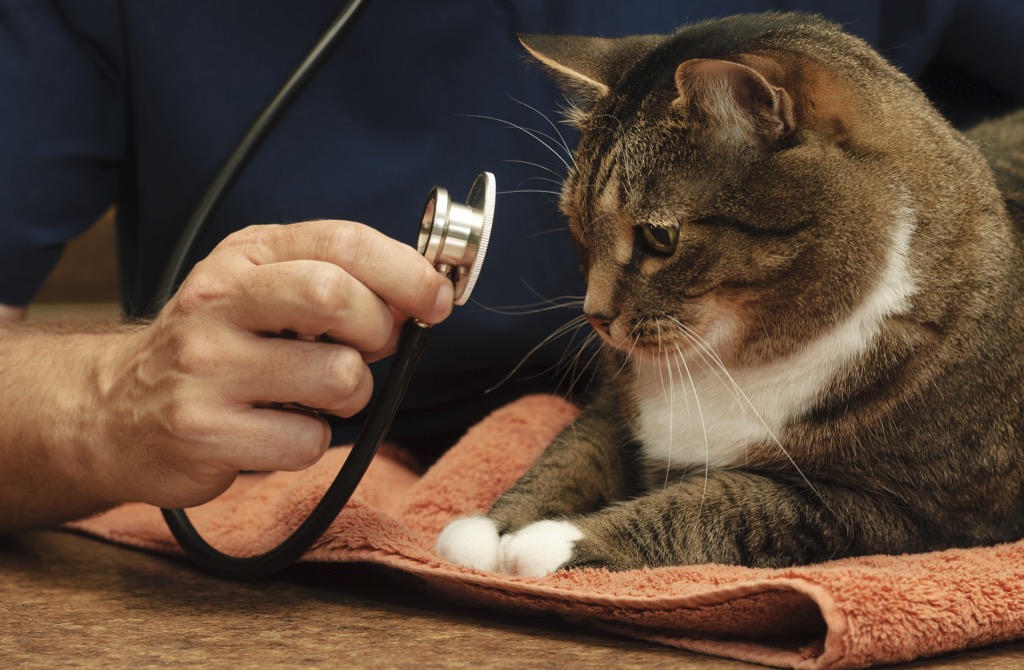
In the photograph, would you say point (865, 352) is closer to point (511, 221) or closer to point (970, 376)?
point (970, 376)

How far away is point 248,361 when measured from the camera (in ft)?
2.34

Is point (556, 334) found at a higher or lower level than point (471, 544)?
higher

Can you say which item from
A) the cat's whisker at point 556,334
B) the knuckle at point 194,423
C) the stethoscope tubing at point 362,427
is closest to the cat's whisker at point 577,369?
the cat's whisker at point 556,334

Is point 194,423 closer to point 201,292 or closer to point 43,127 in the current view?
point 201,292

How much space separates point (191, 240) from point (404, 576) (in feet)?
1.18

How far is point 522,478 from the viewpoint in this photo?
96 centimetres

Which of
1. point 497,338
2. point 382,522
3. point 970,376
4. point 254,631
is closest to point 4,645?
point 254,631

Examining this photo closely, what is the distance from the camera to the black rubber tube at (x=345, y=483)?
71 cm

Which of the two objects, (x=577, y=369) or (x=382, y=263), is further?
(x=577, y=369)

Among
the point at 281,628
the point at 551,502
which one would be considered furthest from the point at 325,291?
the point at 551,502

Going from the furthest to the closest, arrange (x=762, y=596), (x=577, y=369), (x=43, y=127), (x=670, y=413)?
(x=577, y=369)
(x=43, y=127)
(x=670, y=413)
(x=762, y=596)

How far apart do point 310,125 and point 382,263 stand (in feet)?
1.77

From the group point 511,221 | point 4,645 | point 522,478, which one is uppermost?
point 511,221

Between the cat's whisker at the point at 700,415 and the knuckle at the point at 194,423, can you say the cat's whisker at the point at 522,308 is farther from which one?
the knuckle at the point at 194,423
